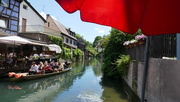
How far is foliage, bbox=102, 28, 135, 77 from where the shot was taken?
11016 mm

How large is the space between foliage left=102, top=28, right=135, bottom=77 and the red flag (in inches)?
367

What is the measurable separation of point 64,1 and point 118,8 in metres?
0.62

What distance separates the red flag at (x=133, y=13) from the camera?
1.56 metres

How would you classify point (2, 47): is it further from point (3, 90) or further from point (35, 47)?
point (3, 90)

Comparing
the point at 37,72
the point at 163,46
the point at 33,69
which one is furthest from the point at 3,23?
the point at 163,46

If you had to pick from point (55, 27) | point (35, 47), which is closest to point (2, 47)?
point (35, 47)

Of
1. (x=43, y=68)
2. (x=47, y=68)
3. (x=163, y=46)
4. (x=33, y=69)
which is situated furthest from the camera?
(x=47, y=68)

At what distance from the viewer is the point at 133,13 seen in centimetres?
169

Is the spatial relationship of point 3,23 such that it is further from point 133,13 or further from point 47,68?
point 133,13

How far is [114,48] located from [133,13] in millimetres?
10204

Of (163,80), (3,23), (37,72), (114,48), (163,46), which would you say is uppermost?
(3,23)

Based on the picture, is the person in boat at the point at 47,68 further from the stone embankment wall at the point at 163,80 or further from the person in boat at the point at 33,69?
the stone embankment wall at the point at 163,80

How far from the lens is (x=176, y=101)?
9.78 ft

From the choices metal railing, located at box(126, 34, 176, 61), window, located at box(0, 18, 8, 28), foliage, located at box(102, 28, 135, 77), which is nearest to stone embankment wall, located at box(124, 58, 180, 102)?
metal railing, located at box(126, 34, 176, 61)
